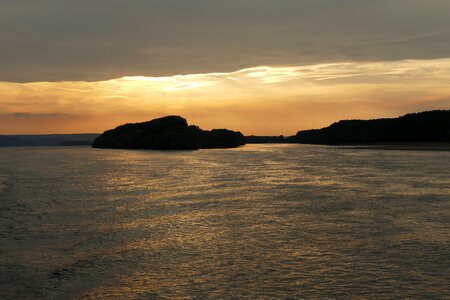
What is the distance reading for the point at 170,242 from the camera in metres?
16.8

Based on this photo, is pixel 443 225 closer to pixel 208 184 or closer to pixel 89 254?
pixel 89 254

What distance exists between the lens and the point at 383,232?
58.3ft

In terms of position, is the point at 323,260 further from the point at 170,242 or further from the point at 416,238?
the point at 170,242

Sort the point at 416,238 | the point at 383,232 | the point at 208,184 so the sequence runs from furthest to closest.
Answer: the point at 208,184
the point at 383,232
the point at 416,238

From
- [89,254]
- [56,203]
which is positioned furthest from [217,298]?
[56,203]

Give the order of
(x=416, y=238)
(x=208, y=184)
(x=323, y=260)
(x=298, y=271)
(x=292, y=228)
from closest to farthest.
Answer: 1. (x=298, y=271)
2. (x=323, y=260)
3. (x=416, y=238)
4. (x=292, y=228)
5. (x=208, y=184)

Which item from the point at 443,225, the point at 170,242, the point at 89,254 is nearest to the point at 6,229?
the point at 89,254

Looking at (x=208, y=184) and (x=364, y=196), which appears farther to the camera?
(x=208, y=184)

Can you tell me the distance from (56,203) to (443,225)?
75.2ft

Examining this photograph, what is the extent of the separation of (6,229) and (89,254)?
675 centimetres

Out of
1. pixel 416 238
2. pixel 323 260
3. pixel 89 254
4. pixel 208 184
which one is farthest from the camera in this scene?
pixel 208 184

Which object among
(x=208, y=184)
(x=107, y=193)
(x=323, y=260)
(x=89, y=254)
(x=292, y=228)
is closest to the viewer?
(x=323, y=260)

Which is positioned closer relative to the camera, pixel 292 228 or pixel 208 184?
pixel 292 228

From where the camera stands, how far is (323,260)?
13.7 m
